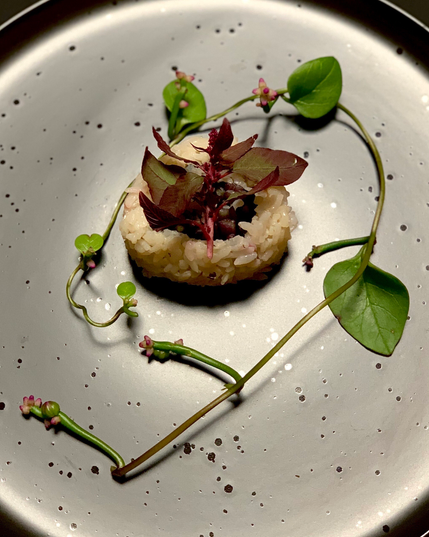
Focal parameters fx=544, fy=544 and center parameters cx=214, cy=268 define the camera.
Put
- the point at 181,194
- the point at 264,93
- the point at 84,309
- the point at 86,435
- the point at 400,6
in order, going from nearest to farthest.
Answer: the point at 181,194, the point at 86,435, the point at 84,309, the point at 264,93, the point at 400,6

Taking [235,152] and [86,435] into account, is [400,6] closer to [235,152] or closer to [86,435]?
[235,152]

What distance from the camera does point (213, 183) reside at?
69.2 inches

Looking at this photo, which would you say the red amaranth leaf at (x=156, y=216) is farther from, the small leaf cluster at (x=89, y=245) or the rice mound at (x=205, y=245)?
the small leaf cluster at (x=89, y=245)

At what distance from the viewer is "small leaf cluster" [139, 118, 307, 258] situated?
A: 1.68 meters

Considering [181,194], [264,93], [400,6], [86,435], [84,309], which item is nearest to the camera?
[181,194]

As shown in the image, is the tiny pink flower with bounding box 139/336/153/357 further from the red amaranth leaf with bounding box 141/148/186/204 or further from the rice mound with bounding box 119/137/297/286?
the red amaranth leaf with bounding box 141/148/186/204

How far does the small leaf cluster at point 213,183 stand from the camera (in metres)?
1.68

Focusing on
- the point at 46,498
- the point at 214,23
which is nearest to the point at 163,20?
the point at 214,23

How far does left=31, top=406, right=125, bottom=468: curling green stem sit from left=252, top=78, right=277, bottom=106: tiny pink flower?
1.33 meters

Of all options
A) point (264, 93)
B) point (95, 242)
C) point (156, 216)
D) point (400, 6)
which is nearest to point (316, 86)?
point (264, 93)

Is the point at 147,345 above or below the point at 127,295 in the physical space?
below

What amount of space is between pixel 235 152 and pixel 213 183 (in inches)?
4.8

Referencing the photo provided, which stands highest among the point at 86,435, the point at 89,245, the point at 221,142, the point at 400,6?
the point at 400,6

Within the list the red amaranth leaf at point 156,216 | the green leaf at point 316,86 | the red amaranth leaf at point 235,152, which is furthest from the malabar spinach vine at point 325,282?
the red amaranth leaf at point 235,152
